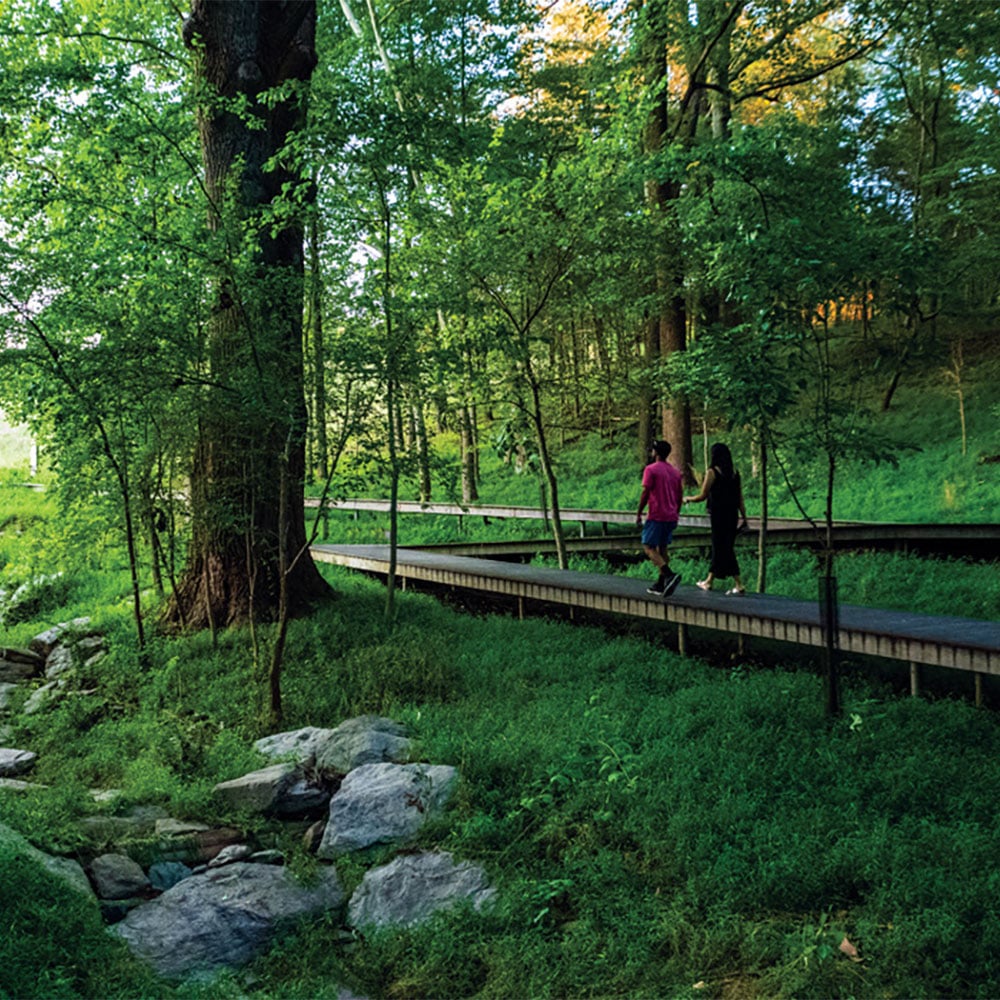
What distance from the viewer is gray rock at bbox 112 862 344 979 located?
14.2ft

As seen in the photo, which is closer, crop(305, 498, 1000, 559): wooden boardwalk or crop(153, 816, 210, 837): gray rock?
crop(153, 816, 210, 837): gray rock

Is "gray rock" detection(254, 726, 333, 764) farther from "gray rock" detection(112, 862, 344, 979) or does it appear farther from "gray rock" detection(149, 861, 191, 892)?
"gray rock" detection(112, 862, 344, 979)

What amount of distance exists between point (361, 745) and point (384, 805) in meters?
0.91

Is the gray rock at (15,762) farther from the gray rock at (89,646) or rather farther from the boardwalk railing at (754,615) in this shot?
the boardwalk railing at (754,615)

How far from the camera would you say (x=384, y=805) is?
5.42 metres

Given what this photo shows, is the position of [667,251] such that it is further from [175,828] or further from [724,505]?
[175,828]

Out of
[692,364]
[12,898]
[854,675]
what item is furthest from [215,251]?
[854,675]

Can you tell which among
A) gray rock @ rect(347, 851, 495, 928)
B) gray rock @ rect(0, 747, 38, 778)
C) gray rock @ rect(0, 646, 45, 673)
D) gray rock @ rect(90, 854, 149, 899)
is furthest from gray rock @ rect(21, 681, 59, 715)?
gray rock @ rect(347, 851, 495, 928)

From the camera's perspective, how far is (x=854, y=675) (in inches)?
283

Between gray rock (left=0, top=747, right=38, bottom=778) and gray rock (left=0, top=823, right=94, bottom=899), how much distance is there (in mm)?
2455

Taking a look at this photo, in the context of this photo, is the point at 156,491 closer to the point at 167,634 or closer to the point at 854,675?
the point at 167,634

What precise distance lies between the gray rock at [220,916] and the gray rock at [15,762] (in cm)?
317

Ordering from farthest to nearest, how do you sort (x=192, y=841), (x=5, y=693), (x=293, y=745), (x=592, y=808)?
1. (x=5, y=693)
2. (x=293, y=745)
3. (x=192, y=841)
4. (x=592, y=808)

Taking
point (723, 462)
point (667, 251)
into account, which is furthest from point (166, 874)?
point (667, 251)
